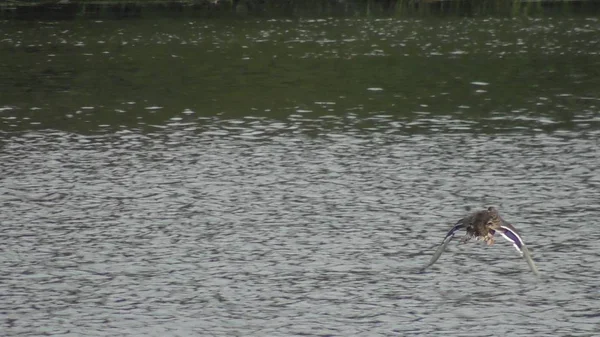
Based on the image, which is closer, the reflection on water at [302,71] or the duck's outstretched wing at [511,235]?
the duck's outstretched wing at [511,235]

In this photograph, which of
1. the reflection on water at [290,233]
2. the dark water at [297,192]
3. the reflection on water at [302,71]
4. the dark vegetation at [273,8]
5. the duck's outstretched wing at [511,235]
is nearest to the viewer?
the duck's outstretched wing at [511,235]

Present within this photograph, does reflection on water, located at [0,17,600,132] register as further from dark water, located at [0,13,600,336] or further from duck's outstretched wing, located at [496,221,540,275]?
duck's outstretched wing, located at [496,221,540,275]

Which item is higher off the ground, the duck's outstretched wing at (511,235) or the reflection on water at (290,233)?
the duck's outstretched wing at (511,235)

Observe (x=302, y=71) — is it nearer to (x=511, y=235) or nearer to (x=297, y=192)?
(x=297, y=192)

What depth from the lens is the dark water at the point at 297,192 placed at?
19047 mm

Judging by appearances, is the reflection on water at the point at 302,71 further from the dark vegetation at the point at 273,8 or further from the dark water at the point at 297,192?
the dark vegetation at the point at 273,8

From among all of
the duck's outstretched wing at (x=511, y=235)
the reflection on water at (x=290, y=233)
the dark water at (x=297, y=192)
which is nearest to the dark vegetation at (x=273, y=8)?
the dark water at (x=297, y=192)

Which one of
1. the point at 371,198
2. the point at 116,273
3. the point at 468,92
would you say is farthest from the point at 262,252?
the point at 468,92

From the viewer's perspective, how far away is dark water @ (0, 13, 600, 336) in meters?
19.0

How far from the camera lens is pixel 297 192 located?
27578 mm

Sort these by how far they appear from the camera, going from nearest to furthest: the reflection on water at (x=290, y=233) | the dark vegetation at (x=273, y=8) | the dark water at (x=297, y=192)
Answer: the reflection on water at (x=290, y=233), the dark water at (x=297, y=192), the dark vegetation at (x=273, y=8)

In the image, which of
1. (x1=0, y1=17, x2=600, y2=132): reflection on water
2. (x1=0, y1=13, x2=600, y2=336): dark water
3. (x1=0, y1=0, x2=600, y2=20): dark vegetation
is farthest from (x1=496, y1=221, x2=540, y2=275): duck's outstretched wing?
(x1=0, y1=0, x2=600, y2=20): dark vegetation

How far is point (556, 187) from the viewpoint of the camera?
1077 inches

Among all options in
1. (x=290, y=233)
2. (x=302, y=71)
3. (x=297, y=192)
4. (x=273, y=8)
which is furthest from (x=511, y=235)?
(x=273, y=8)
